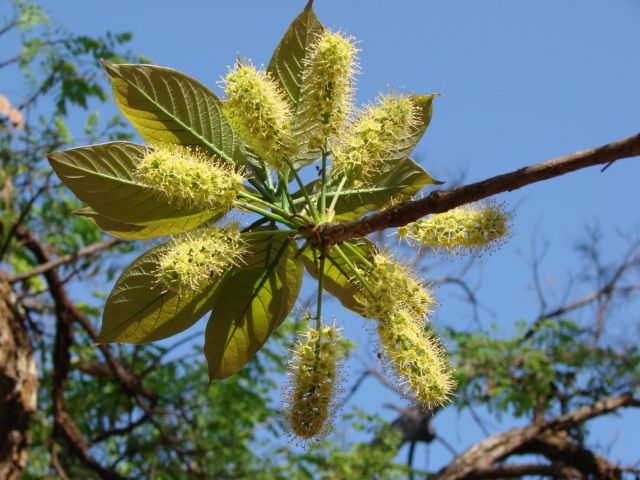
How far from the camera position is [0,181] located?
6355 millimetres

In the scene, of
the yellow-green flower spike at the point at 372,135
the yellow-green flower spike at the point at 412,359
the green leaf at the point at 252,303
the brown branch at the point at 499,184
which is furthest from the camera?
the green leaf at the point at 252,303

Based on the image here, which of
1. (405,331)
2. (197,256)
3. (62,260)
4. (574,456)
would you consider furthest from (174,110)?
(574,456)

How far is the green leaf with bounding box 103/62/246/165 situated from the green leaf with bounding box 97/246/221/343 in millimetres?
350

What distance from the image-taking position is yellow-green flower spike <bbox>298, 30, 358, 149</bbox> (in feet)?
6.98

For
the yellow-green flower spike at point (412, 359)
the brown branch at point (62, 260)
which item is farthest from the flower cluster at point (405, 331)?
the brown branch at point (62, 260)

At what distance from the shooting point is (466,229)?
2236mm

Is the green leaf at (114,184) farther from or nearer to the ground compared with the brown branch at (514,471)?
nearer to the ground

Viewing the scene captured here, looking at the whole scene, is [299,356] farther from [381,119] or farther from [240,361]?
[381,119]

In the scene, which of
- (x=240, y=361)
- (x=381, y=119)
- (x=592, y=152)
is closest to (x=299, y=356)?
(x=240, y=361)

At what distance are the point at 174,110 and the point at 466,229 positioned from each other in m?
0.97

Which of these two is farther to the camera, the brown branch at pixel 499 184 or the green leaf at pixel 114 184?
the green leaf at pixel 114 184

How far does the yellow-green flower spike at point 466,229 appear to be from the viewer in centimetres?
223

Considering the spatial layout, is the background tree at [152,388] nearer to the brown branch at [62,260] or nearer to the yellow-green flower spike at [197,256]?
the brown branch at [62,260]

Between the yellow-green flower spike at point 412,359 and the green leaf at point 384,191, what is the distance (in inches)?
18.1
